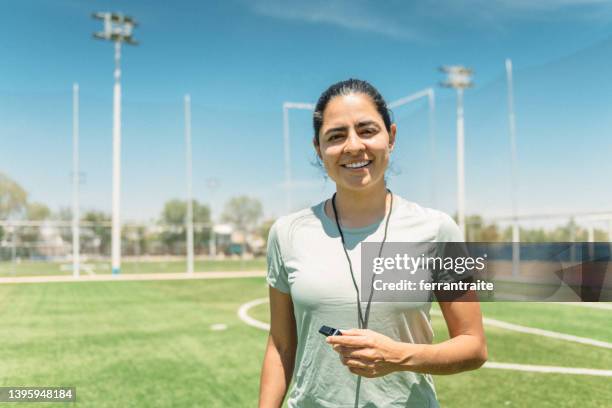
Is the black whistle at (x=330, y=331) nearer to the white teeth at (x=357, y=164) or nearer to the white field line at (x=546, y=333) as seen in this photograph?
the white teeth at (x=357, y=164)

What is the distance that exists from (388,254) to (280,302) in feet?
1.37

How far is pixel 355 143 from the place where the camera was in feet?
5.01

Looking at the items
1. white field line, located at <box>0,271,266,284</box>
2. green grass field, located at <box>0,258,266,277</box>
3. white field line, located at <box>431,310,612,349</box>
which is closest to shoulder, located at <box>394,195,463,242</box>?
white field line, located at <box>431,310,612,349</box>

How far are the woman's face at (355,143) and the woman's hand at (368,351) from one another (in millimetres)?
460

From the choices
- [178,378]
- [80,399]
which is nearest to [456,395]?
[178,378]

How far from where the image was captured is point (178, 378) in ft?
17.8

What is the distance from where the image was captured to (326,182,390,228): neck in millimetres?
1559

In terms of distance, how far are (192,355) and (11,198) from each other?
68.5 ft

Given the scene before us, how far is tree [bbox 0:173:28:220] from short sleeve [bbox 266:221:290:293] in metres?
25.2

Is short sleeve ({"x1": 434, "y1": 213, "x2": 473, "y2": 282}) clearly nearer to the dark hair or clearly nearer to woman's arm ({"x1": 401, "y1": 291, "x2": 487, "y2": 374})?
woman's arm ({"x1": 401, "y1": 291, "x2": 487, "y2": 374})

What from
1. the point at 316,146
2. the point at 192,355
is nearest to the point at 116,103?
the point at 192,355

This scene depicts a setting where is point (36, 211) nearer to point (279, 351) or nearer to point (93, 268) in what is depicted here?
point (93, 268)

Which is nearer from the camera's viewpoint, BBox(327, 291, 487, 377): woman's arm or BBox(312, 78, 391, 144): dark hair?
BBox(327, 291, 487, 377): woman's arm

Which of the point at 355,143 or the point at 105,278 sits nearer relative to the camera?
the point at 355,143
